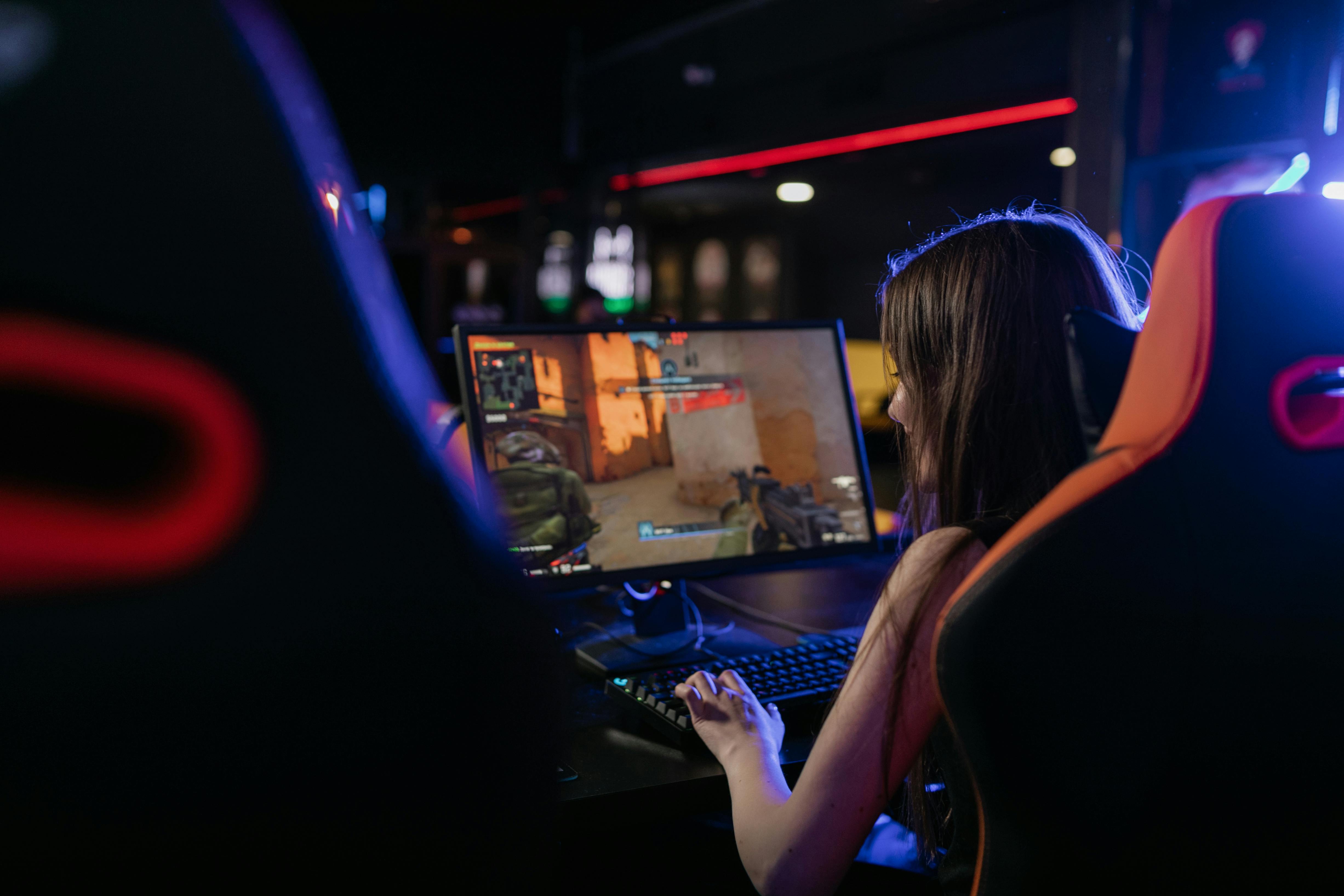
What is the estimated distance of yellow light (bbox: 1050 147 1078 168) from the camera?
341 centimetres

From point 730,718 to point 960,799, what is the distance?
0.85 ft

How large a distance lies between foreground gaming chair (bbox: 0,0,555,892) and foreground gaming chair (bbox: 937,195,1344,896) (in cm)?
37

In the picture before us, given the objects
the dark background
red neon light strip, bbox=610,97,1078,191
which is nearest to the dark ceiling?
the dark background

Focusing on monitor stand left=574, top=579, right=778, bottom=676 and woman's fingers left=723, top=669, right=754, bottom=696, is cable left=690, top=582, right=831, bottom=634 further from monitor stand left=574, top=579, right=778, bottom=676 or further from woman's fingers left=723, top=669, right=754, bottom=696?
woman's fingers left=723, top=669, right=754, bottom=696

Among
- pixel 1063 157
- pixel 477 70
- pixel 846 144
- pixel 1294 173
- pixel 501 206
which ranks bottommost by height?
pixel 1294 173

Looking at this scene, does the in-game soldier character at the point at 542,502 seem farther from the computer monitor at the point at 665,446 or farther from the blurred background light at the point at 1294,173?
the blurred background light at the point at 1294,173

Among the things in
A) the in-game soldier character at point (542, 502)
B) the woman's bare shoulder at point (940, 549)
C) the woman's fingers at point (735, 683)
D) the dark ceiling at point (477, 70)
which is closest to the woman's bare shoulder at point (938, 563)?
the woman's bare shoulder at point (940, 549)

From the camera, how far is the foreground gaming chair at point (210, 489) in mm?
267

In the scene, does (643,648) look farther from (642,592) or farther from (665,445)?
(665,445)

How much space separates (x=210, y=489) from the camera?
29 cm

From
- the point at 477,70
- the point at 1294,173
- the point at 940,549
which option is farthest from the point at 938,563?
the point at 477,70

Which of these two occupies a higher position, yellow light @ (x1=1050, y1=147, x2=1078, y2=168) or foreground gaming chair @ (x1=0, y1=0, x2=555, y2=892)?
yellow light @ (x1=1050, y1=147, x2=1078, y2=168)

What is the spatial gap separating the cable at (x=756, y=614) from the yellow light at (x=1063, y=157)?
2621mm

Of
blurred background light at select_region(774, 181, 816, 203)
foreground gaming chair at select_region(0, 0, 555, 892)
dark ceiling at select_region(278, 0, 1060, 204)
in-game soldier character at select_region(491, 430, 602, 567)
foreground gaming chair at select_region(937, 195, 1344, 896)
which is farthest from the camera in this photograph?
blurred background light at select_region(774, 181, 816, 203)
